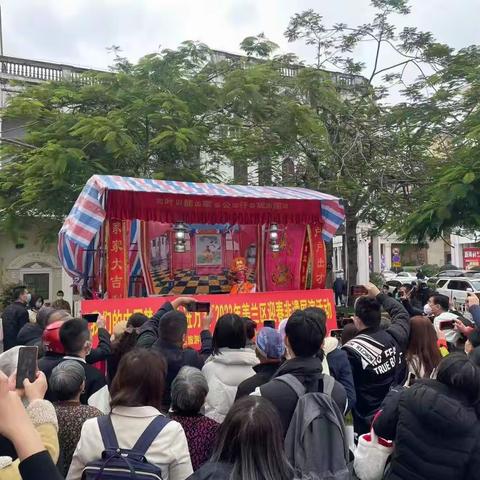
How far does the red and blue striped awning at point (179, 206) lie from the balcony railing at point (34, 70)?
945cm

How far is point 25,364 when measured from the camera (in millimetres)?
1925

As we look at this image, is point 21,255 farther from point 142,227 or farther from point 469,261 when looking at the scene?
point 469,261

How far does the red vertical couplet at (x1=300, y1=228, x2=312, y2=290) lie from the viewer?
9.75 m

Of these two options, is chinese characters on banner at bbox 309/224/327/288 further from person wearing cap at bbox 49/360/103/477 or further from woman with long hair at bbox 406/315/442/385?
person wearing cap at bbox 49/360/103/477

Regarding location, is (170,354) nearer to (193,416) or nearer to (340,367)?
(193,416)

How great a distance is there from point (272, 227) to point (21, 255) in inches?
403

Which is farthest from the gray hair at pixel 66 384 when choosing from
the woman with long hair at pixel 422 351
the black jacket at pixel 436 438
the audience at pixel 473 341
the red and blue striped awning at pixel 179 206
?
the red and blue striped awning at pixel 179 206

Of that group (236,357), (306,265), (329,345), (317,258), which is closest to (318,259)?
(317,258)

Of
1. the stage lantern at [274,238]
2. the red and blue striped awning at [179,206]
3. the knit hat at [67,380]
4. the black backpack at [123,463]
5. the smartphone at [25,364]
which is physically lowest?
the black backpack at [123,463]

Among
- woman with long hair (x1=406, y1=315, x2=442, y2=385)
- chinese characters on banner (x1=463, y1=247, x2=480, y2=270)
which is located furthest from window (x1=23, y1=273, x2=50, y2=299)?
chinese characters on banner (x1=463, y1=247, x2=480, y2=270)

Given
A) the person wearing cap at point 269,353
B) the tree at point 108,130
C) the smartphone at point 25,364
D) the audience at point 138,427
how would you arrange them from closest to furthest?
the smartphone at point 25,364, the audience at point 138,427, the person wearing cap at point 269,353, the tree at point 108,130

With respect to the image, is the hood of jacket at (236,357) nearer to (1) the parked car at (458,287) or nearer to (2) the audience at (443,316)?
(2) the audience at (443,316)

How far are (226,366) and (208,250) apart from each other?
24.0 feet

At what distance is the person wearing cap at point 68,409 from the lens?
7.77ft
